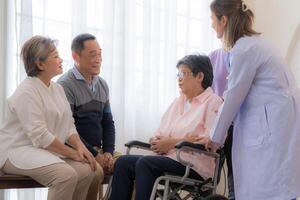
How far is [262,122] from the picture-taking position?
1879 mm

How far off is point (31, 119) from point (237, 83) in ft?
3.23

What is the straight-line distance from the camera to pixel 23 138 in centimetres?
217

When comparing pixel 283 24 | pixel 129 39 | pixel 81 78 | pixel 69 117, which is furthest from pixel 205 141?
pixel 283 24

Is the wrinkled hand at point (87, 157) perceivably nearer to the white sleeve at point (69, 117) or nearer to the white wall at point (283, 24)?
the white sleeve at point (69, 117)

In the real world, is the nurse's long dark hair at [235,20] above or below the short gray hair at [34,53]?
above

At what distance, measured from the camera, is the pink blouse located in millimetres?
2244

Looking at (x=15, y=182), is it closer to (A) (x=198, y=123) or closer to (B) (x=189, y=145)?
(B) (x=189, y=145)

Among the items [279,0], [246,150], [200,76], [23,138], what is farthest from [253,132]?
[279,0]

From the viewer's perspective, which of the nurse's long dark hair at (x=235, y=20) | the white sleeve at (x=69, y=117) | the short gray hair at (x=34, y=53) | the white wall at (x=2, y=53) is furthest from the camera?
the white wall at (x=2, y=53)

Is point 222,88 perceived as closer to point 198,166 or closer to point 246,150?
point 198,166

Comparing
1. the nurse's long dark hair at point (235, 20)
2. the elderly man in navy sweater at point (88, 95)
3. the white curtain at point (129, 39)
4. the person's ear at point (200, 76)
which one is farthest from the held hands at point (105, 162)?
the nurse's long dark hair at point (235, 20)

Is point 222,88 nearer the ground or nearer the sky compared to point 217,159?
nearer the sky

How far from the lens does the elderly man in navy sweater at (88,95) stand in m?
2.52

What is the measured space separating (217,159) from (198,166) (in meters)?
0.11
